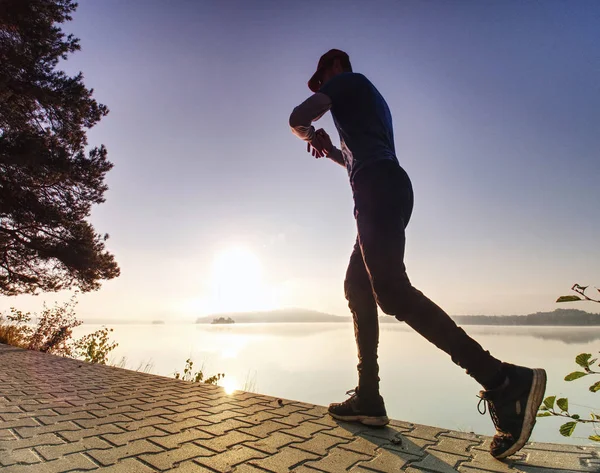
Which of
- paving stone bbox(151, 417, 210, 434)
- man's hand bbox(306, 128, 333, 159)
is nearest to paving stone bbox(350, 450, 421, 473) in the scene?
paving stone bbox(151, 417, 210, 434)

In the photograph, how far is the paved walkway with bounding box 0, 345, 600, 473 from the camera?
1.53 m

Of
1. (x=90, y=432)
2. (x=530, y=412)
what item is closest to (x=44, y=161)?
(x=90, y=432)

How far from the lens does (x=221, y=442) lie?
1.85 meters

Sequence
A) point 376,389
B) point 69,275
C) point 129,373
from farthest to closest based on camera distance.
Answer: point 69,275
point 129,373
point 376,389

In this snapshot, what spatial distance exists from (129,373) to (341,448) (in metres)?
4.03

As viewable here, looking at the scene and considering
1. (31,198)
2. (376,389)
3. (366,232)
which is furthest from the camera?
(31,198)

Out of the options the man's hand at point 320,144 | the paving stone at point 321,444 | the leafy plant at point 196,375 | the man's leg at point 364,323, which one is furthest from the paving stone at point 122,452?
the leafy plant at point 196,375

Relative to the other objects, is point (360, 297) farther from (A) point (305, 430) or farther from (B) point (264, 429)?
(B) point (264, 429)

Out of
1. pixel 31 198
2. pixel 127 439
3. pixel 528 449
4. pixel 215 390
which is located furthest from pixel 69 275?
pixel 528 449

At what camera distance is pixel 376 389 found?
2.27 meters

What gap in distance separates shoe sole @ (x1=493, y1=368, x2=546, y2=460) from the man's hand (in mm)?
1921

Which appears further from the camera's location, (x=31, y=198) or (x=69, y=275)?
(x=69, y=275)

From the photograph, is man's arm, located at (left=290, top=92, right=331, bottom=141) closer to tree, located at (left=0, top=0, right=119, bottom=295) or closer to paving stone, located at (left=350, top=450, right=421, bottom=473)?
paving stone, located at (left=350, top=450, right=421, bottom=473)

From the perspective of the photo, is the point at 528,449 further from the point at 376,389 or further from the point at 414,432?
the point at 376,389
